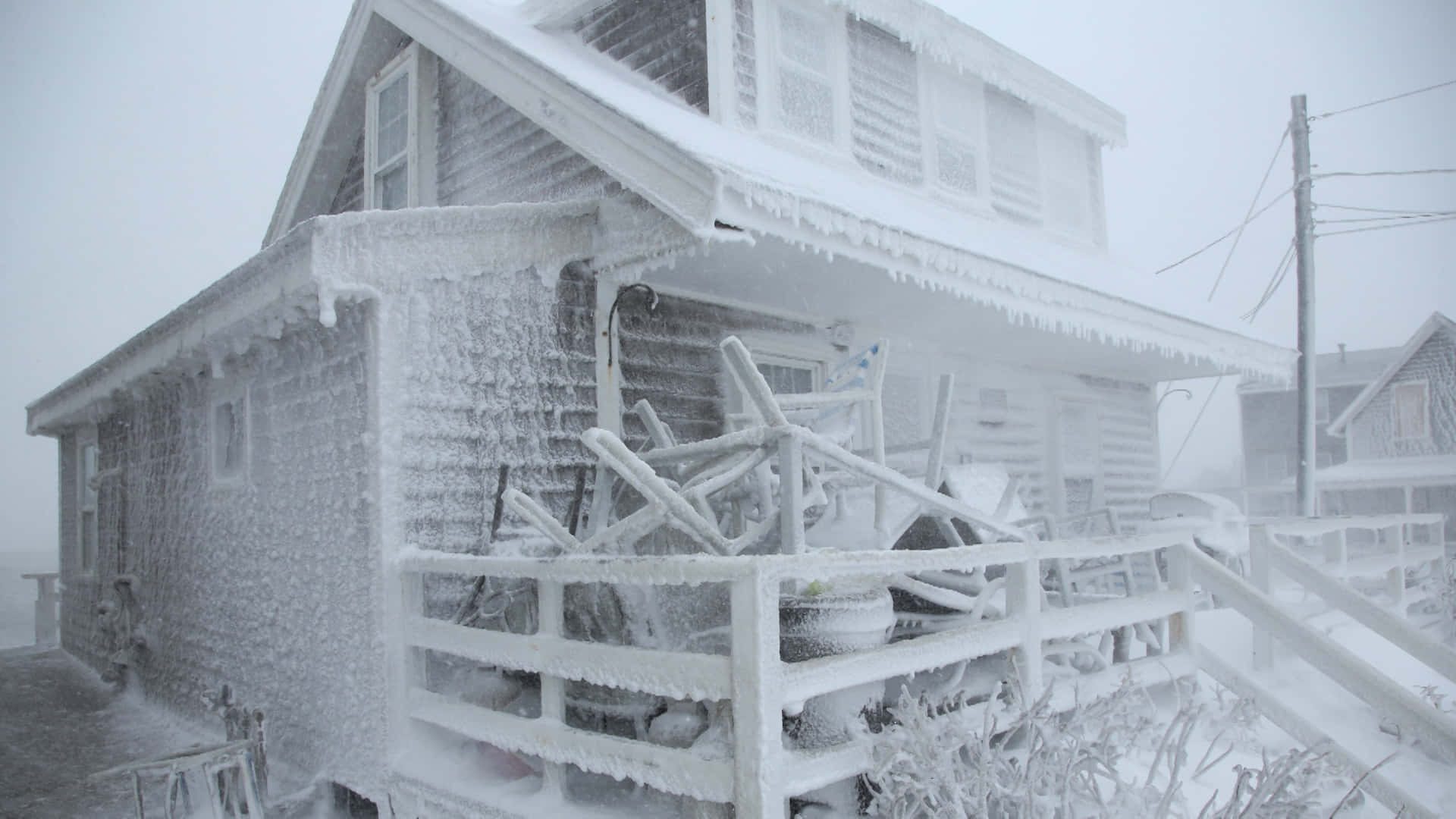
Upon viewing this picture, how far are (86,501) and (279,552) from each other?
8200 millimetres

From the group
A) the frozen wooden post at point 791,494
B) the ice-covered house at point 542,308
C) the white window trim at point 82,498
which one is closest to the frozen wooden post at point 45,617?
the white window trim at point 82,498

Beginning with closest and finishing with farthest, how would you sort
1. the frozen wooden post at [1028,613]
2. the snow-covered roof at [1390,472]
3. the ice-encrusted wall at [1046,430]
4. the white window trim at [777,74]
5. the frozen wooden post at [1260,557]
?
1. the frozen wooden post at [1028,613]
2. the frozen wooden post at [1260,557]
3. the white window trim at [777,74]
4. the ice-encrusted wall at [1046,430]
5. the snow-covered roof at [1390,472]

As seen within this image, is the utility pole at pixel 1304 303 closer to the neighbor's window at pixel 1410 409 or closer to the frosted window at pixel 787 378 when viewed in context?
the frosted window at pixel 787 378

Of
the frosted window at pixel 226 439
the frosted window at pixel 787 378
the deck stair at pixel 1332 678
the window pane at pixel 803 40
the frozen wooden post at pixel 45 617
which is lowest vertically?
the frozen wooden post at pixel 45 617

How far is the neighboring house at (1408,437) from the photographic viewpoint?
75.2 feet

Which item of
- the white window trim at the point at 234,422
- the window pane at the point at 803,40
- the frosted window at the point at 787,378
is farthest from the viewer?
the window pane at the point at 803,40

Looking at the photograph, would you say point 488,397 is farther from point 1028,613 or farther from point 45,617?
point 45,617

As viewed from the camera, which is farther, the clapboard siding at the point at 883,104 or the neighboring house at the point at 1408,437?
the neighboring house at the point at 1408,437

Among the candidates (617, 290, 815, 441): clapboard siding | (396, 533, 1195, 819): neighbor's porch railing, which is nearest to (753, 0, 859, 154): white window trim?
(617, 290, 815, 441): clapboard siding

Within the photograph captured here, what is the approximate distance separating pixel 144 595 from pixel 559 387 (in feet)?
18.6

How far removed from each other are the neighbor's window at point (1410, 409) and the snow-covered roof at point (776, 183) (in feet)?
55.0

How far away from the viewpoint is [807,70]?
813 centimetres

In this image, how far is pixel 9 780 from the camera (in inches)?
242

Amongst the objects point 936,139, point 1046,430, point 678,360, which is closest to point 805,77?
point 936,139
